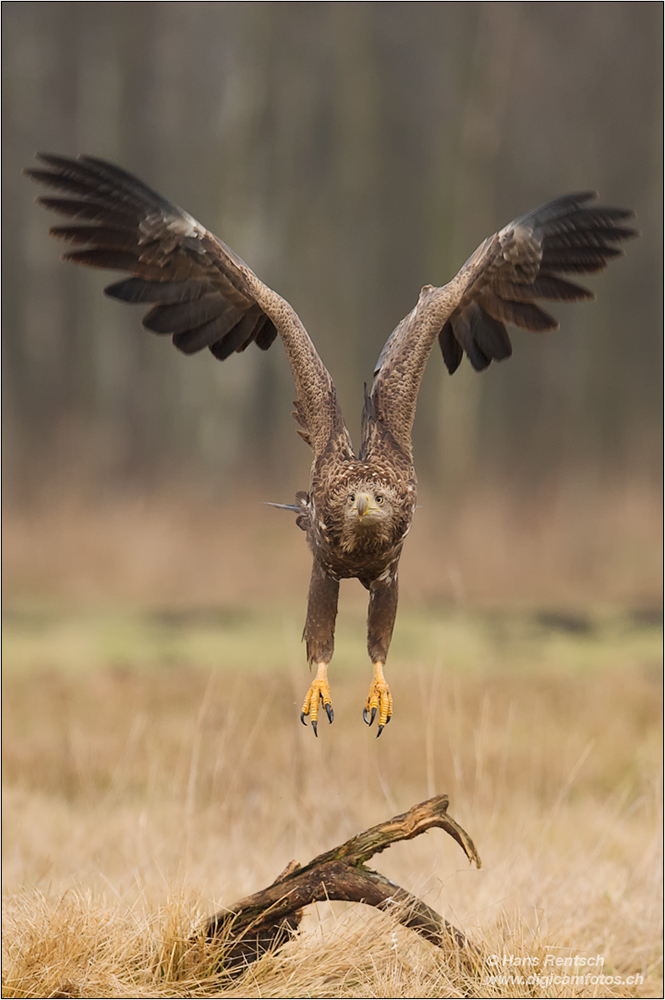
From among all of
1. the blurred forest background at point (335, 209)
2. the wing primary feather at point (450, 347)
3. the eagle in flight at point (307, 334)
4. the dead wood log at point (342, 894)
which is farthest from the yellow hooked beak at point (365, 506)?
the blurred forest background at point (335, 209)

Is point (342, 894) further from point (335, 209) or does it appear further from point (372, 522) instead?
point (335, 209)

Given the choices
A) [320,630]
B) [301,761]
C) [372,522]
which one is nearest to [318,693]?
[320,630]

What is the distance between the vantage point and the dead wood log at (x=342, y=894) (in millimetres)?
3322

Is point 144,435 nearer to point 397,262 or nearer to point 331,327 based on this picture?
point 331,327

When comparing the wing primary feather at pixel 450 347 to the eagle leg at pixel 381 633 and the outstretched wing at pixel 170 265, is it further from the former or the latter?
the eagle leg at pixel 381 633

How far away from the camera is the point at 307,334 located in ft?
11.5

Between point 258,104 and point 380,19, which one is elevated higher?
point 380,19

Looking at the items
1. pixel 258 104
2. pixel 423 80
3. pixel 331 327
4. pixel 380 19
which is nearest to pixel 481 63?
pixel 258 104

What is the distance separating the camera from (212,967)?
3.50 m

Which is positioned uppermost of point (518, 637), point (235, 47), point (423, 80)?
point (423, 80)

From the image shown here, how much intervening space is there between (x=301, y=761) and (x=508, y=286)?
2856mm

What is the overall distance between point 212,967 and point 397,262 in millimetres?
16132

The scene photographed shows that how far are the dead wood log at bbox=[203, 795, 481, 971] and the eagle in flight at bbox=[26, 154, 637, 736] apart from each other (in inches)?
14.2

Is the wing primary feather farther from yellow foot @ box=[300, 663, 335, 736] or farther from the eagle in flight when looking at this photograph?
yellow foot @ box=[300, 663, 335, 736]
